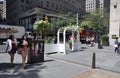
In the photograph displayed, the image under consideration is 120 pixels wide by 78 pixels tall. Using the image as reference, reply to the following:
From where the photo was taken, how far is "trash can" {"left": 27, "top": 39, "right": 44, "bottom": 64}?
12.4 metres

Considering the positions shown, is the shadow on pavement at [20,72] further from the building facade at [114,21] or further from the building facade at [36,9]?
the building facade at [36,9]

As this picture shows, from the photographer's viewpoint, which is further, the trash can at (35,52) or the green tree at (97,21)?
the green tree at (97,21)

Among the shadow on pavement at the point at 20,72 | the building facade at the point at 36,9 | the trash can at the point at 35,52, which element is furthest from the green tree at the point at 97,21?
the shadow on pavement at the point at 20,72

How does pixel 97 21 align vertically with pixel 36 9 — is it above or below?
below

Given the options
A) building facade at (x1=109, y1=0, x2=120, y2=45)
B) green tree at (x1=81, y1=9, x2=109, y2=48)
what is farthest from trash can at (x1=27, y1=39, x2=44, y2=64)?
green tree at (x1=81, y1=9, x2=109, y2=48)

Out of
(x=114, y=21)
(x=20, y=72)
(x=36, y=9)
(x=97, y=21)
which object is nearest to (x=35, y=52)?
(x=20, y=72)

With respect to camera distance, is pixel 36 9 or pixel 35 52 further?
pixel 36 9

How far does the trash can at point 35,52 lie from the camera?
12.4 metres

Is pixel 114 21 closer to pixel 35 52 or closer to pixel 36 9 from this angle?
pixel 35 52

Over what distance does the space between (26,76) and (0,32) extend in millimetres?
23364

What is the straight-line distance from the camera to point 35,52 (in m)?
12.7

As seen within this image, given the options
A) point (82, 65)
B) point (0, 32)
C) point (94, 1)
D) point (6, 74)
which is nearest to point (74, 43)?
point (82, 65)

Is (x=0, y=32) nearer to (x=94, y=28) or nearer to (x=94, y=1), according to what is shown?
(x=94, y=28)

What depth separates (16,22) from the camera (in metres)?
75.3
